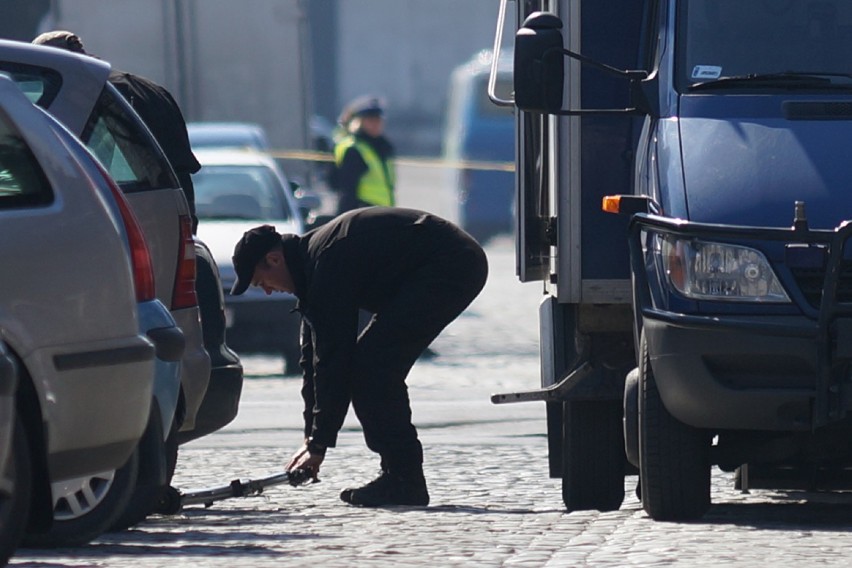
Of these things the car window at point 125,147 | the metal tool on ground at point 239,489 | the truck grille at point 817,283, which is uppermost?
the car window at point 125,147

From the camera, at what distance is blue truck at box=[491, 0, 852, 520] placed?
7184 millimetres

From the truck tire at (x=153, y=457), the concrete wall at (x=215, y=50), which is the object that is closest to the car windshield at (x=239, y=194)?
the concrete wall at (x=215, y=50)

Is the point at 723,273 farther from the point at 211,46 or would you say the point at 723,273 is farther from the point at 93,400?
the point at 211,46

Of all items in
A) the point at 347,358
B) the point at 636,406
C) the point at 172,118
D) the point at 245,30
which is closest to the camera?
the point at 636,406

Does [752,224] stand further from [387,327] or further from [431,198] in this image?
[431,198]

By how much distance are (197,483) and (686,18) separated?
3103 millimetres

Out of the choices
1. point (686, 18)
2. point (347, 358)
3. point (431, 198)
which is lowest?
point (431, 198)

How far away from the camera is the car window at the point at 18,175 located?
20.9 ft

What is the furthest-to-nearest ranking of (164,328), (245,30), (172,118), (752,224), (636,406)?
(245,30) < (172,118) < (636,406) < (752,224) < (164,328)

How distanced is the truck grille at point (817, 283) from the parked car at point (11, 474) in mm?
2504

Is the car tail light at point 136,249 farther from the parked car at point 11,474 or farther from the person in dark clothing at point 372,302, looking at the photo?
the person in dark clothing at point 372,302

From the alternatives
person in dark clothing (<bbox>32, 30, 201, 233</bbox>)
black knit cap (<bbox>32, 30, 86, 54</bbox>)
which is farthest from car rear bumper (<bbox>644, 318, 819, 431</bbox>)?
black knit cap (<bbox>32, 30, 86, 54</bbox>)

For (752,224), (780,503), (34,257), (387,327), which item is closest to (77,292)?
(34,257)

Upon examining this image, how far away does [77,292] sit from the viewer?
20.5 feet
